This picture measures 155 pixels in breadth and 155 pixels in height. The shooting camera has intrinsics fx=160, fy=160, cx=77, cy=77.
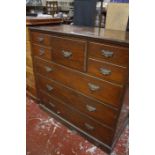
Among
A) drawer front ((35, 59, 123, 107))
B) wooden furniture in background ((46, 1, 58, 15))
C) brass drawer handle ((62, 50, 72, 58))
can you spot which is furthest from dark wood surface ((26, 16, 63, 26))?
wooden furniture in background ((46, 1, 58, 15))

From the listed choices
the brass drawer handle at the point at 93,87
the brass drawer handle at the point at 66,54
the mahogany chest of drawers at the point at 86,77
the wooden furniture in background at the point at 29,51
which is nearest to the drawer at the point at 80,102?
the mahogany chest of drawers at the point at 86,77

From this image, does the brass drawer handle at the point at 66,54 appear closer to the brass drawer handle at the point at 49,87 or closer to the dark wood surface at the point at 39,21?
the brass drawer handle at the point at 49,87

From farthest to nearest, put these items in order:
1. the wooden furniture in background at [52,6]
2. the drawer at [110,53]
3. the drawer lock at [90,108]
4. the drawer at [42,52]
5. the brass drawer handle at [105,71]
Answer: the wooden furniture in background at [52,6]
the drawer at [42,52]
the drawer lock at [90,108]
the brass drawer handle at [105,71]
the drawer at [110,53]

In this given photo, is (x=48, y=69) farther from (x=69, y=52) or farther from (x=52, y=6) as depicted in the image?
(x=52, y=6)

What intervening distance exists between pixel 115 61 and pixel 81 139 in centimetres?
92

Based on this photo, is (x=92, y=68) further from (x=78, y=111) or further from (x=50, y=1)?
(x=50, y=1)

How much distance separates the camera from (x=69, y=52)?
142 cm

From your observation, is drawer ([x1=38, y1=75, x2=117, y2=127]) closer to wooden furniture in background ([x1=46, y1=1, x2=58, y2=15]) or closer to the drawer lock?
the drawer lock

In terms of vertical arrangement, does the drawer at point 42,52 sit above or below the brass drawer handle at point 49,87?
above

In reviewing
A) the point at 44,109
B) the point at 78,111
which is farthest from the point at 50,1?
the point at 78,111

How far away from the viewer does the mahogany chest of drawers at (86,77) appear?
1164 mm

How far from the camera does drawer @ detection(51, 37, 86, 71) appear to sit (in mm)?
1324
